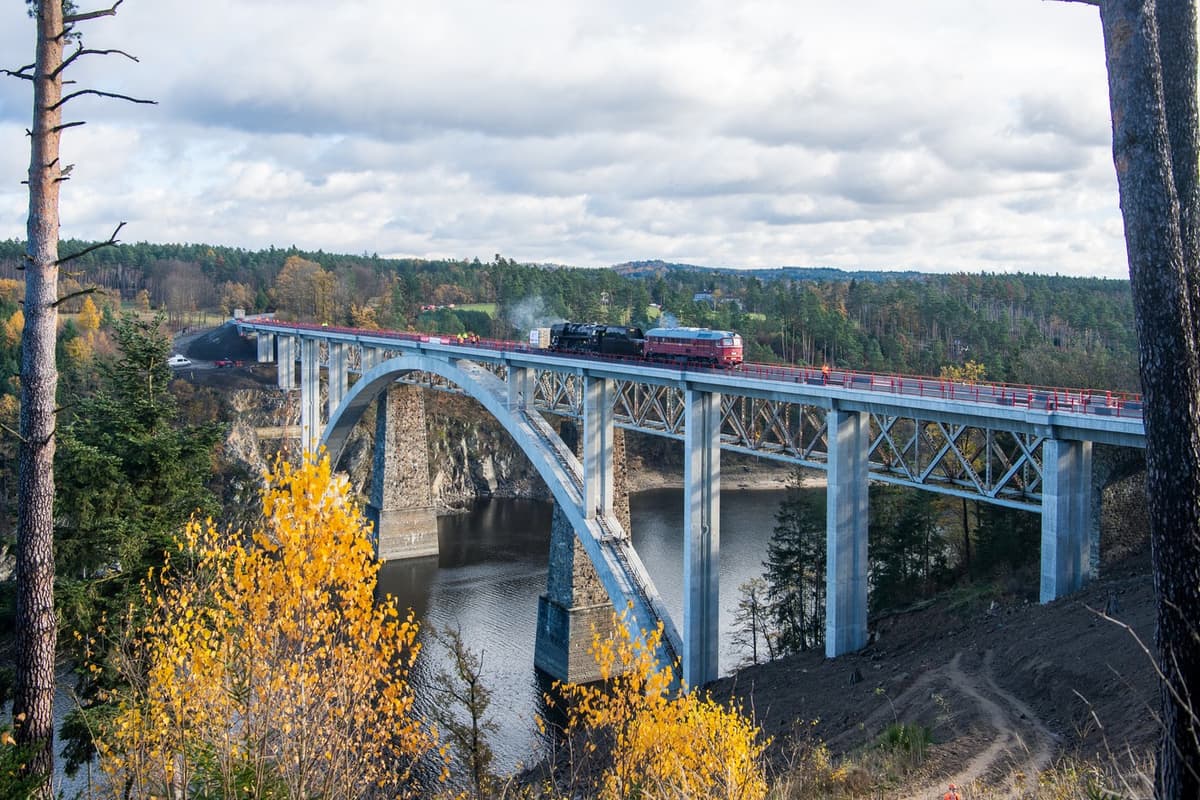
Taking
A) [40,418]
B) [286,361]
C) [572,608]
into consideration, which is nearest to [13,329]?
[286,361]

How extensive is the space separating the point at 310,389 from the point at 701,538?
3790cm

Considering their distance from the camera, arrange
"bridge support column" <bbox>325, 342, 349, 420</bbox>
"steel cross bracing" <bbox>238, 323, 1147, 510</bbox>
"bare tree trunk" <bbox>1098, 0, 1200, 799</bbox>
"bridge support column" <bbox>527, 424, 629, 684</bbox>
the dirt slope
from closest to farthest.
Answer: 1. "bare tree trunk" <bbox>1098, 0, 1200, 799</bbox>
2. the dirt slope
3. "steel cross bracing" <bbox>238, 323, 1147, 510</bbox>
4. "bridge support column" <bbox>527, 424, 629, 684</bbox>
5. "bridge support column" <bbox>325, 342, 349, 420</bbox>

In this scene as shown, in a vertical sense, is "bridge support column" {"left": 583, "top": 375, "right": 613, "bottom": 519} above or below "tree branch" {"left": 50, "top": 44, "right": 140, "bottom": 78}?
below

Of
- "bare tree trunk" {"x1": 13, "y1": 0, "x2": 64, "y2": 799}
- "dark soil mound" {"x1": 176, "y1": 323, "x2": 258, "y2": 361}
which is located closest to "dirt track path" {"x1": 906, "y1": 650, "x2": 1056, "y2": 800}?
"bare tree trunk" {"x1": 13, "y1": 0, "x2": 64, "y2": 799}

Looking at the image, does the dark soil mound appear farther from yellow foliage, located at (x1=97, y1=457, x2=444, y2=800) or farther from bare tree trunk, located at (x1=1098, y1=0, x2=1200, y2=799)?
bare tree trunk, located at (x1=1098, y1=0, x2=1200, y2=799)

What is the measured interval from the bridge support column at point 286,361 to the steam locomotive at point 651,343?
105ft

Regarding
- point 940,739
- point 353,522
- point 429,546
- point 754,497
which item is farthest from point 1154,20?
point 754,497

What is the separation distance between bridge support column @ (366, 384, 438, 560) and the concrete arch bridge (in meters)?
7.33

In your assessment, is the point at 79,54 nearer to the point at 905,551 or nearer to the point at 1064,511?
the point at 1064,511

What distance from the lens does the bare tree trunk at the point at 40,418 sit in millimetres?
8086

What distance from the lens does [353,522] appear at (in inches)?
315

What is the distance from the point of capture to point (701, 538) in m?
24.7

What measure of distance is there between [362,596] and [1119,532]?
16782mm

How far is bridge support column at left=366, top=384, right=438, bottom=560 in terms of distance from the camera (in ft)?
155
